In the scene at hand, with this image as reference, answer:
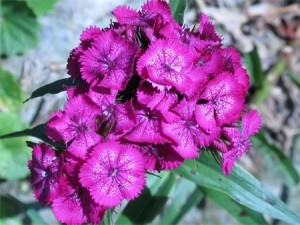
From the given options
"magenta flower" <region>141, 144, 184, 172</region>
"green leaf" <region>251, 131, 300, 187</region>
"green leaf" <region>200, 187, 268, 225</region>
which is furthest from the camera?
"green leaf" <region>251, 131, 300, 187</region>

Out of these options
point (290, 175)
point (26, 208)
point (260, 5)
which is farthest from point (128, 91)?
point (260, 5)

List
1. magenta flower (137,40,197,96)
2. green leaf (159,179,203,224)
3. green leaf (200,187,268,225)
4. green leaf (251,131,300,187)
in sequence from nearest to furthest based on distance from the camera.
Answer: magenta flower (137,40,197,96) < green leaf (200,187,268,225) < green leaf (159,179,203,224) < green leaf (251,131,300,187)

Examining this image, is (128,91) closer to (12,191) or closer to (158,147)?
(158,147)

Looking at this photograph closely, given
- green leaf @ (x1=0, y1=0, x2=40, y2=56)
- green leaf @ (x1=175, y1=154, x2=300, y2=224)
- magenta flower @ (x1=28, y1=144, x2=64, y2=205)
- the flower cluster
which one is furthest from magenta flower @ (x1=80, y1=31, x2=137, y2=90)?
green leaf @ (x1=0, y1=0, x2=40, y2=56)

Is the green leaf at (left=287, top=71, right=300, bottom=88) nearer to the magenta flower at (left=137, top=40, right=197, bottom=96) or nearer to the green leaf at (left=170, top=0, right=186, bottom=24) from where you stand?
the green leaf at (left=170, top=0, right=186, bottom=24)

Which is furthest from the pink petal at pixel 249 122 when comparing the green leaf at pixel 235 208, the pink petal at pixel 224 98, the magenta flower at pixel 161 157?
the green leaf at pixel 235 208

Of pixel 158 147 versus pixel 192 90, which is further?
pixel 158 147
